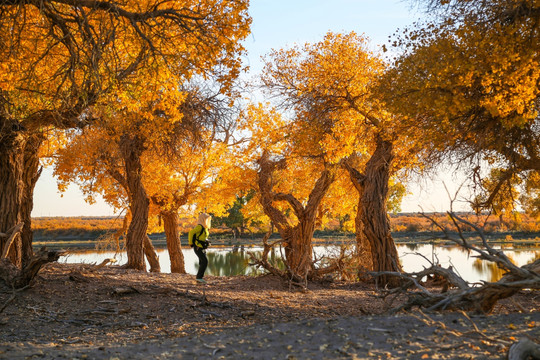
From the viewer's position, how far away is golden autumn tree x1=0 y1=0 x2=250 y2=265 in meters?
7.63

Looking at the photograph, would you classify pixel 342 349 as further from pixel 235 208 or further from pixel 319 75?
pixel 235 208

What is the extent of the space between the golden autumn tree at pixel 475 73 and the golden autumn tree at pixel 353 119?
233 centimetres

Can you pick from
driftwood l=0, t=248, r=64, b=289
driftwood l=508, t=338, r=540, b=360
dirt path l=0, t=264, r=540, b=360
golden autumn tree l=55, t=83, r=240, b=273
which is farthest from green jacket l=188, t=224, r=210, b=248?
driftwood l=508, t=338, r=540, b=360

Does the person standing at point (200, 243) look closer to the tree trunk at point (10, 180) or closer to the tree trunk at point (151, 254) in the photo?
the tree trunk at point (10, 180)

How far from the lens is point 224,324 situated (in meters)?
7.88

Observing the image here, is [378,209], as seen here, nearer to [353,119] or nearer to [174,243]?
[353,119]

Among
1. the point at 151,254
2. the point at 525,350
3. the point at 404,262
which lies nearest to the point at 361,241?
the point at 151,254

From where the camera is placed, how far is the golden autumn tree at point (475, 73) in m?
9.52

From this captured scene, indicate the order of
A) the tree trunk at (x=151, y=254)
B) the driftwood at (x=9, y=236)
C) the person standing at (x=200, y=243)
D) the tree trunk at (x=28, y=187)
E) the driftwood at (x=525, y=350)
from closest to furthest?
the driftwood at (x=525, y=350)
the driftwood at (x=9, y=236)
the tree trunk at (x=28, y=187)
the person standing at (x=200, y=243)
the tree trunk at (x=151, y=254)

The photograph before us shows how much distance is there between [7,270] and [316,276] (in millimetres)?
8208

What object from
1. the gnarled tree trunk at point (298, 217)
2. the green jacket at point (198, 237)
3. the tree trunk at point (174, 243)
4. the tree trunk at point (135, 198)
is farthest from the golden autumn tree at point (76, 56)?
the tree trunk at point (174, 243)

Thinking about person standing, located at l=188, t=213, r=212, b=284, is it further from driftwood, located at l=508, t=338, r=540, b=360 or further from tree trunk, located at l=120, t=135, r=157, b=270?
driftwood, located at l=508, t=338, r=540, b=360

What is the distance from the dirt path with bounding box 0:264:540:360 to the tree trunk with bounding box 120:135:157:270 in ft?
14.1

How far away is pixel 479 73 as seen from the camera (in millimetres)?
9664
